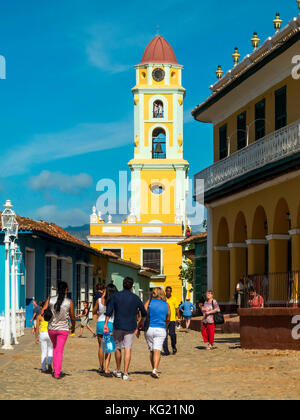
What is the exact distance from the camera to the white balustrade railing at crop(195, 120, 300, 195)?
23.7 meters

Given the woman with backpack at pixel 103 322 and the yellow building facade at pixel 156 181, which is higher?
the yellow building facade at pixel 156 181

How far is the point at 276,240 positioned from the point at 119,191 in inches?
1640

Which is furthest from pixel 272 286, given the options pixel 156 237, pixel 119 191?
pixel 156 237

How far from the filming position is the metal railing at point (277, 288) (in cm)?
2244

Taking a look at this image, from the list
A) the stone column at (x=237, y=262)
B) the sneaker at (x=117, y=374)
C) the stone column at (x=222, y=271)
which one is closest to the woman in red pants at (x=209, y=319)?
the sneaker at (x=117, y=374)

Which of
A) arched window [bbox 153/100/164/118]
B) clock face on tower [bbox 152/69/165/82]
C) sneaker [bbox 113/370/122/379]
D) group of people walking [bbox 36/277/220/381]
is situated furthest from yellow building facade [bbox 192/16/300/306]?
clock face on tower [bbox 152/69/165/82]

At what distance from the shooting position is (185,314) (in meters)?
33.4

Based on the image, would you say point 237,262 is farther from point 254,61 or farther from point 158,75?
point 158,75

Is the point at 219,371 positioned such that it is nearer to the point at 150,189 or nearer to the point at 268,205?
the point at 268,205

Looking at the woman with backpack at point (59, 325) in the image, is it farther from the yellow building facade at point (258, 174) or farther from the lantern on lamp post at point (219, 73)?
the lantern on lamp post at point (219, 73)

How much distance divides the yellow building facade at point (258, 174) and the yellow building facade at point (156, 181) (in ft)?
140

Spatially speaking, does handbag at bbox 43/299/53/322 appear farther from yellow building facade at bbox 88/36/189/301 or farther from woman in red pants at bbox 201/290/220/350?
yellow building facade at bbox 88/36/189/301

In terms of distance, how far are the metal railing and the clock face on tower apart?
2242 inches

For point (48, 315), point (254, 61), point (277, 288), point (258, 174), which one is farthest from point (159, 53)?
point (48, 315)
